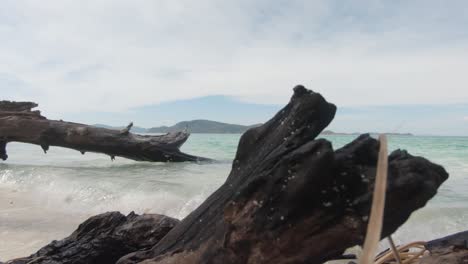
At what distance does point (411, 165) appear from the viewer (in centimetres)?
126

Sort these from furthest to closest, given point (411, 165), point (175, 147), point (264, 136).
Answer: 1. point (175, 147)
2. point (264, 136)
3. point (411, 165)

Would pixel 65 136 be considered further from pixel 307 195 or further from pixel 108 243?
pixel 307 195

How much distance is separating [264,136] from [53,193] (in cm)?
818

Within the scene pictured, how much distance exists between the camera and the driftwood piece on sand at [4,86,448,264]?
1264 millimetres

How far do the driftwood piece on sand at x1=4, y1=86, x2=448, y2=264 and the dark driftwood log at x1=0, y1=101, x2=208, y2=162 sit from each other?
1009 centimetres

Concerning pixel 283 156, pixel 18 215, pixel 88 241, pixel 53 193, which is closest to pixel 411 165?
pixel 283 156

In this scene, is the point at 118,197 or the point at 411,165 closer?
the point at 411,165

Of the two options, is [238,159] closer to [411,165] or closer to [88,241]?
[411,165]

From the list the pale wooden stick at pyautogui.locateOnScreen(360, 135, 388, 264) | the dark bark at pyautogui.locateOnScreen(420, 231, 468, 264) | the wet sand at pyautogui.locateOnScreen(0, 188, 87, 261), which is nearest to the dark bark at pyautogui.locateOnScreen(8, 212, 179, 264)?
the dark bark at pyautogui.locateOnScreen(420, 231, 468, 264)

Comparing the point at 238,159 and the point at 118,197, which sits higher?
the point at 238,159

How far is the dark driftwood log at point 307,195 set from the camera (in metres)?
1.26

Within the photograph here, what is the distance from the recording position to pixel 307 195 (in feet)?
4.39

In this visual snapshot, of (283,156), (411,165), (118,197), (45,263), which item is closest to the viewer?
(411,165)

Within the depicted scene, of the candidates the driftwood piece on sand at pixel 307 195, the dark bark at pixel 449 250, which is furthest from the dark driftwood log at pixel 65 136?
the dark bark at pixel 449 250
